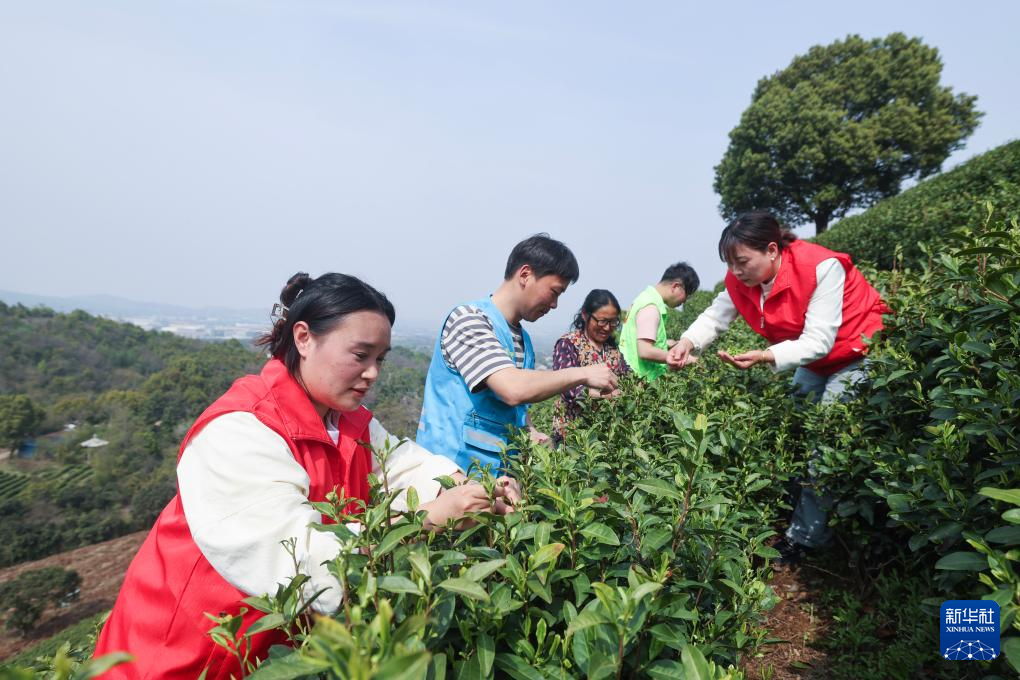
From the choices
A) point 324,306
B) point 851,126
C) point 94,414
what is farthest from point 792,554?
point 94,414

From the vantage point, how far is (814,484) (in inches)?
112

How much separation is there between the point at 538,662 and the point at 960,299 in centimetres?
228

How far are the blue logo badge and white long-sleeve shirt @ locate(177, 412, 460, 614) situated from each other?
1650mm

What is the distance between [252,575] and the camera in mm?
1300

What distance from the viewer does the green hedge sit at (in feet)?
19.5

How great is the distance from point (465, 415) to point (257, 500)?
1367 millimetres

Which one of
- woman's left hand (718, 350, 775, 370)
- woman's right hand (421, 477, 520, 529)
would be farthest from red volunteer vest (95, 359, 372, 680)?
woman's left hand (718, 350, 775, 370)

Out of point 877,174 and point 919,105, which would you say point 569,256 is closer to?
point 877,174

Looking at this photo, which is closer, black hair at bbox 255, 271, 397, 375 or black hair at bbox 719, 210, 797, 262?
black hair at bbox 255, 271, 397, 375

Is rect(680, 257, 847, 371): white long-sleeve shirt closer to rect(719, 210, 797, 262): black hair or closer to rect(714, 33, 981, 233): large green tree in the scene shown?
rect(719, 210, 797, 262): black hair

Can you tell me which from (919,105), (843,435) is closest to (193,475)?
(843,435)

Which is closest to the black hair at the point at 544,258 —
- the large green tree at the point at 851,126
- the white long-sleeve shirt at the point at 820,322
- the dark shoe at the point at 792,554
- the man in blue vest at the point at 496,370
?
the man in blue vest at the point at 496,370

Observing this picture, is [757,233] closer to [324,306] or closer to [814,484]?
[814,484]

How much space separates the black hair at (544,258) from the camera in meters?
2.89
